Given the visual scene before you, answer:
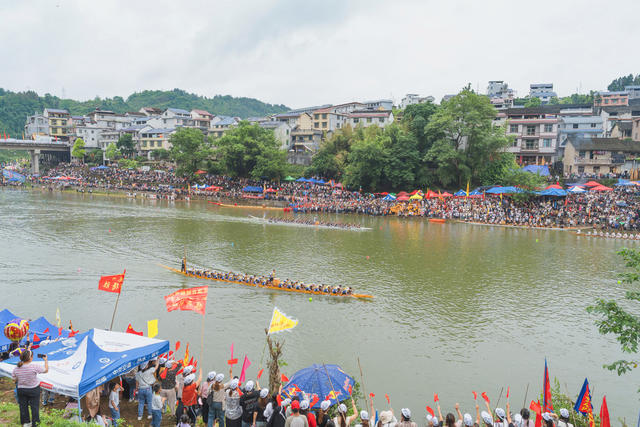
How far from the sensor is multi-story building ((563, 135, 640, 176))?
2074 inches

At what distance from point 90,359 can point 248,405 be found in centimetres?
377

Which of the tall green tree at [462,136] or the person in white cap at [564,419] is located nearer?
the person in white cap at [564,419]

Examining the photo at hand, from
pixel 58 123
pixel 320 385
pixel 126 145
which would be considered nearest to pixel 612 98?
pixel 126 145

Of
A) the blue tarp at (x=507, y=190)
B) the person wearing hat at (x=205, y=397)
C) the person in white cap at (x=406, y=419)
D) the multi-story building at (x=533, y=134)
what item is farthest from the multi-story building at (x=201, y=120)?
the person in white cap at (x=406, y=419)

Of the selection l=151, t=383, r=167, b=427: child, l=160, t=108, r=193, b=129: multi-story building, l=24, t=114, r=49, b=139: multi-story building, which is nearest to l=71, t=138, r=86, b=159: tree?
l=24, t=114, r=49, b=139: multi-story building

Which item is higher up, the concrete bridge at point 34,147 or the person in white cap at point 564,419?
the concrete bridge at point 34,147

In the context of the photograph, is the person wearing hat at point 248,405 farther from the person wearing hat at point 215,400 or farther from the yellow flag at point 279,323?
the yellow flag at point 279,323

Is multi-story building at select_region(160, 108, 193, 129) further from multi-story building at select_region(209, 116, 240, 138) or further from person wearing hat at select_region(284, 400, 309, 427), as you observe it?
person wearing hat at select_region(284, 400, 309, 427)

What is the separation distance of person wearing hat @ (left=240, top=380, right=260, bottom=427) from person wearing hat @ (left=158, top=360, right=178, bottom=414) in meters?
2.22

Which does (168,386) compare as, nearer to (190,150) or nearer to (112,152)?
(190,150)

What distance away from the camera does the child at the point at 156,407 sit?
909cm

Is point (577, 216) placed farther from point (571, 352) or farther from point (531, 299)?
point (571, 352)

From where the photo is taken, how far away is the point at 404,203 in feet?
168

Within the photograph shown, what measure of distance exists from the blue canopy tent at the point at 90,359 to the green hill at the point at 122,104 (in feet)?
435
